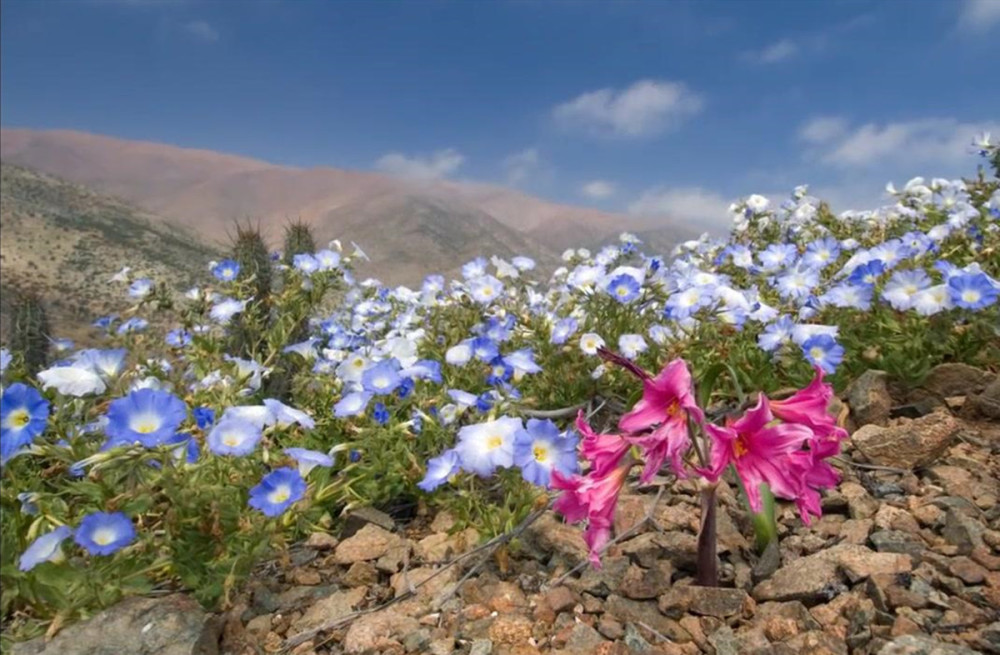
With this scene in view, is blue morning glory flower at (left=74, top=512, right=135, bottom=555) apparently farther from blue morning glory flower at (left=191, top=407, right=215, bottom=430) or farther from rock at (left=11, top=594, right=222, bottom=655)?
blue morning glory flower at (left=191, top=407, right=215, bottom=430)

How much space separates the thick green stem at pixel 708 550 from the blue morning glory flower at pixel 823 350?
1.57m

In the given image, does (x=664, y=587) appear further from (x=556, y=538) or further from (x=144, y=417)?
(x=144, y=417)

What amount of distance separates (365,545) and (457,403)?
0.74 m

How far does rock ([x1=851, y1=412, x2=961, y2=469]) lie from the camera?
2.99 m

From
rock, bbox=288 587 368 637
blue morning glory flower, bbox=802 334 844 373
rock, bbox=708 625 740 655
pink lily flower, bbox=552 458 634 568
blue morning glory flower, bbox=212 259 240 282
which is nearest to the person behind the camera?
pink lily flower, bbox=552 458 634 568

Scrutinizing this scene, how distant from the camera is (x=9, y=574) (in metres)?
2.37

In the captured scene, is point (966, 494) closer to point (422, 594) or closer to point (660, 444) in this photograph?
point (660, 444)

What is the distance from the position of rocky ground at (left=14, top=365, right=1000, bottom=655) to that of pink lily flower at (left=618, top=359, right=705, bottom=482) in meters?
0.67

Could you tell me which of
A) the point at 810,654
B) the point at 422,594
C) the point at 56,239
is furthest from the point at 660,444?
the point at 56,239

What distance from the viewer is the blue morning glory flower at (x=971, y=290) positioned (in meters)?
3.54

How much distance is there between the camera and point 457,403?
3.28m

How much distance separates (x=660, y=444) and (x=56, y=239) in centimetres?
4572

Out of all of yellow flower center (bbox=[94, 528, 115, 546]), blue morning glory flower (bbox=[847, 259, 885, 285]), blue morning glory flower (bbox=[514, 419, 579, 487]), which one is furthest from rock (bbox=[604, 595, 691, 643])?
blue morning glory flower (bbox=[847, 259, 885, 285])

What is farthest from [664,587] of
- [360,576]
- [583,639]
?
[360,576]
